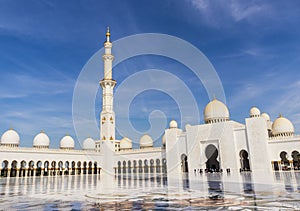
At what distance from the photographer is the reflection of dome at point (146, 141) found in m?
33.5

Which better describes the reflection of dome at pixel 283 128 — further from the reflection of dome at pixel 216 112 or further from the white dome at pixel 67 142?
the white dome at pixel 67 142

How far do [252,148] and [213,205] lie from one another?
1810 cm

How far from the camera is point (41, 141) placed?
28.8 meters

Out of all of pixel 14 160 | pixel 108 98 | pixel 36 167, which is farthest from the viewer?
pixel 108 98

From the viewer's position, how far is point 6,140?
87.8ft

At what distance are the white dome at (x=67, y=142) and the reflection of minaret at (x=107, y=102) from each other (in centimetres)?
430

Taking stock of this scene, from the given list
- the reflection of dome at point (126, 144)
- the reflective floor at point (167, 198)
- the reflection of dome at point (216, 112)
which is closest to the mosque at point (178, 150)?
the reflection of dome at point (216, 112)

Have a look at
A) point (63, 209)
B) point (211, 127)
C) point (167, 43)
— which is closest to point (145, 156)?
point (211, 127)

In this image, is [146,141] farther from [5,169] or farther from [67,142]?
[5,169]

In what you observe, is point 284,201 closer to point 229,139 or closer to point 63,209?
point 63,209

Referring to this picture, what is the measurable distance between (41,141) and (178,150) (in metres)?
15.6

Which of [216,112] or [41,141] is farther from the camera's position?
[41,141]

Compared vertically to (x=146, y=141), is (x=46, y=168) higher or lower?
lower

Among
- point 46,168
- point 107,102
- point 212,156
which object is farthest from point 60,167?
point 212,156
